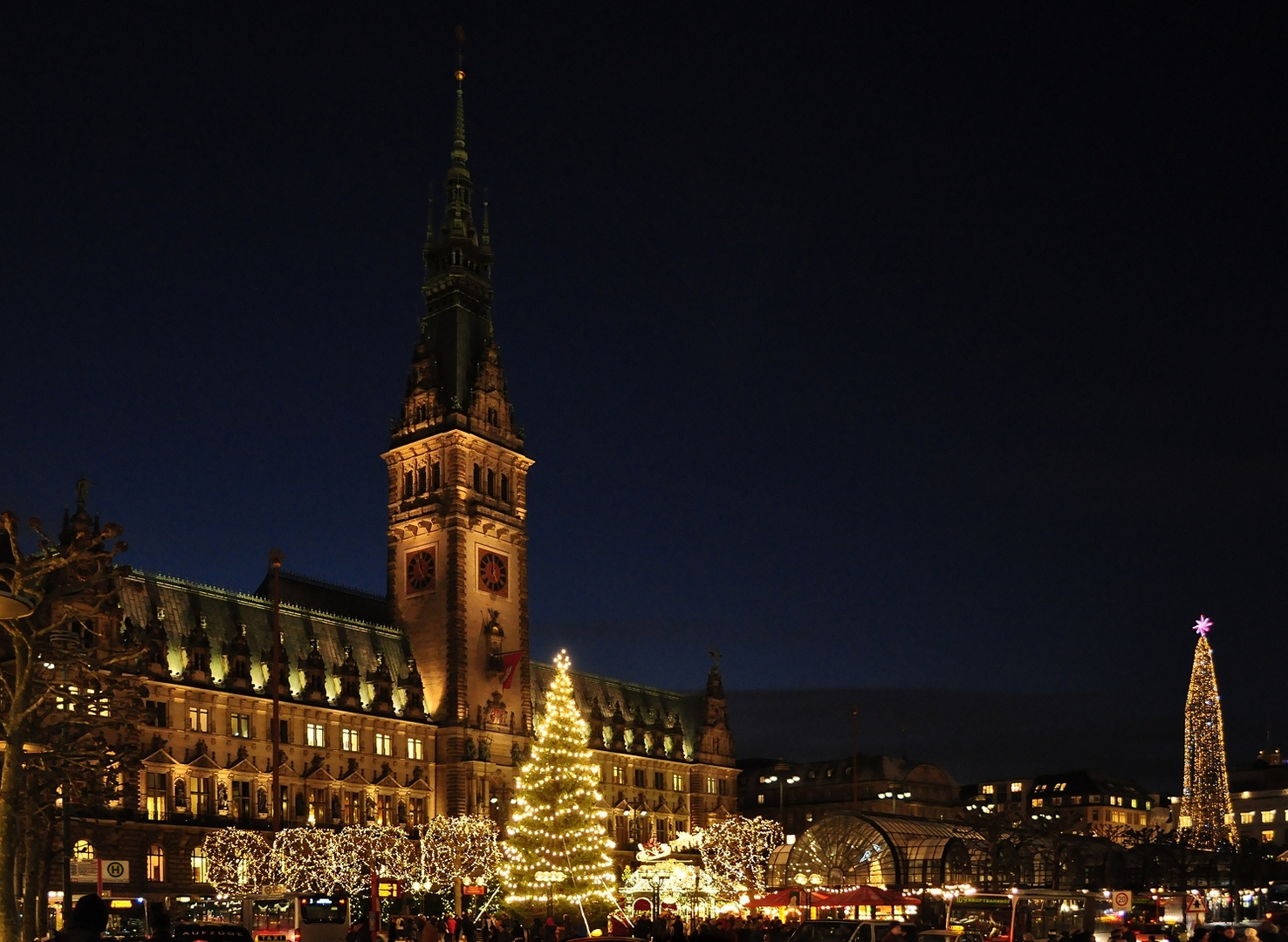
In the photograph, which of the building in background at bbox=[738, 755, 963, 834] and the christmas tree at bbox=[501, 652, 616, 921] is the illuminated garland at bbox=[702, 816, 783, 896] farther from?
the building in background at bbox=[738, 755, 963, 834]

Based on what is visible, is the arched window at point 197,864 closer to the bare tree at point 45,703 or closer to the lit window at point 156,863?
the lit window at point 156,863

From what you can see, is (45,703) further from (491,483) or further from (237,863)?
(491,483)

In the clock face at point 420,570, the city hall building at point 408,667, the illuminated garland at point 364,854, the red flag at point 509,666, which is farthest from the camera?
the red flag at point 509,666

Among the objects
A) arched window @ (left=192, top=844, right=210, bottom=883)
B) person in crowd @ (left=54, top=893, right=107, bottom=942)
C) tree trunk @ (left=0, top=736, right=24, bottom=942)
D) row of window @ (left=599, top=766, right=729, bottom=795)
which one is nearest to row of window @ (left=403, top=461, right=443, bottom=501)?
row of window @ (left=599, top=766, right=729, bottom=795)

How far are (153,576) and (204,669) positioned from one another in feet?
23.6

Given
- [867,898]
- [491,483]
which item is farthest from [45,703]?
[491,483]

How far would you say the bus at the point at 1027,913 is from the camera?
56.3 metres

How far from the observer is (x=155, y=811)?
86.1 metres

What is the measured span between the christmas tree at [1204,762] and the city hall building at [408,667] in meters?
47.1

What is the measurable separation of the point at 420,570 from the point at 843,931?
7053 cm

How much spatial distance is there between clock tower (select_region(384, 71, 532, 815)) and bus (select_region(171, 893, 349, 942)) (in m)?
40.7

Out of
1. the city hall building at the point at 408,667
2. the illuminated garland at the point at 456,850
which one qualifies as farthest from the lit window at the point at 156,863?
the illuminated garland at the point at 456,850

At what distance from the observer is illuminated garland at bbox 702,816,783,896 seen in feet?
345

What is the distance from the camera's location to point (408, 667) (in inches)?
4321
